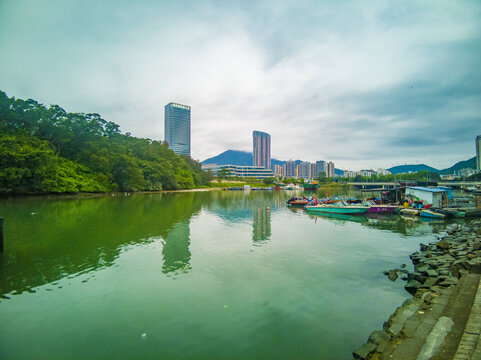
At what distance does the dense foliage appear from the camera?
132ft

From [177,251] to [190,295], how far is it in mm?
5581

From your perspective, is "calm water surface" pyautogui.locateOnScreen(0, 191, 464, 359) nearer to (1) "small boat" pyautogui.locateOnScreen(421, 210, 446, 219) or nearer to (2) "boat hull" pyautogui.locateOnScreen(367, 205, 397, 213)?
(1) "small boat" pyautogui.locateOnScreen(421, 210, 446, 219)

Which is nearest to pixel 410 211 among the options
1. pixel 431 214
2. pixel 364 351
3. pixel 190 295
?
pixel 431 214

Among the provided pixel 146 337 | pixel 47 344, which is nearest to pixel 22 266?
pixel 47 344

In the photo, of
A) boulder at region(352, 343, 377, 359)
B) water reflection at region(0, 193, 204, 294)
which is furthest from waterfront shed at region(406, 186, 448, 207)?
boulder at region(352, 343, 377, 359)

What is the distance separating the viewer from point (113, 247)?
1462 cm

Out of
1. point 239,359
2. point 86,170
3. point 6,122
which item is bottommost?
point 239,359

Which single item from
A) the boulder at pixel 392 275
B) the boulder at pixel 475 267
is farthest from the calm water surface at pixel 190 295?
the boulder at pixel 475 267

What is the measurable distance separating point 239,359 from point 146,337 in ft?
8.19

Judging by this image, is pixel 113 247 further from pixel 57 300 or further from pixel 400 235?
pixel 400 235

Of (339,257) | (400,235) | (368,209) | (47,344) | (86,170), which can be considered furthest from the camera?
(86,170)

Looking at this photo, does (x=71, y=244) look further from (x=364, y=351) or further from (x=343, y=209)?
(x=343, y=209)

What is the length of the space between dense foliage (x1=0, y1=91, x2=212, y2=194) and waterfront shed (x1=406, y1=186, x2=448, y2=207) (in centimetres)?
5542

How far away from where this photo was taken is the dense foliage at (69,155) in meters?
40.1
